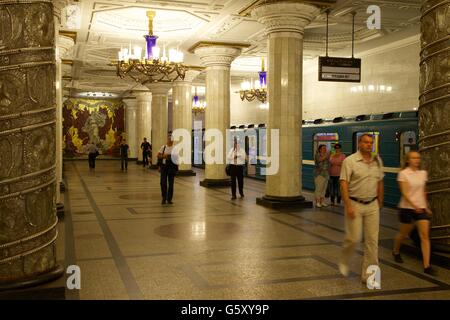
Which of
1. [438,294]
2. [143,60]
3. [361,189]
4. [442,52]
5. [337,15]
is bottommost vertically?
[438,294]

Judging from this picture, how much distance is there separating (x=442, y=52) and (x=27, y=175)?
4778 mm

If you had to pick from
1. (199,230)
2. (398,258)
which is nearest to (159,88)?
(199,230)

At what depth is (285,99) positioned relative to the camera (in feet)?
35.3

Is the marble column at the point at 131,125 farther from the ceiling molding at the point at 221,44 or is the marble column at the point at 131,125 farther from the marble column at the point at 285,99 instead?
the marble column at the point at 285,99

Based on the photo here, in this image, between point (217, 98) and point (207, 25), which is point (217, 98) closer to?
point (217, 98)

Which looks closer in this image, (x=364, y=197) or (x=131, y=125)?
(x=364, y=197)

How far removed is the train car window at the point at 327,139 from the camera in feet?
45.1

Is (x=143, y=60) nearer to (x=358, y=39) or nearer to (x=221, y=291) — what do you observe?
(x=358, y=39)

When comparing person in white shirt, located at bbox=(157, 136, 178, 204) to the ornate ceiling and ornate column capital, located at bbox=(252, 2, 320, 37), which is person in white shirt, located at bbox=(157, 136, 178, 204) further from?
ornate column capital, located at bbox=(252, 2, 320, 37)

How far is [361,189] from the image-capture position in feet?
16.5

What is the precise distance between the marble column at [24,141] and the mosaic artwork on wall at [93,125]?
3088 centimetres

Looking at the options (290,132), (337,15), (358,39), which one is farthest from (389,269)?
(358,39)

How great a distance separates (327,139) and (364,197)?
932cm
